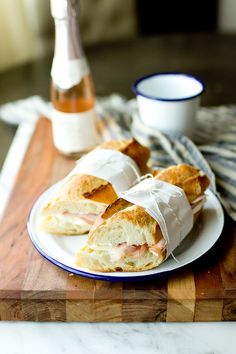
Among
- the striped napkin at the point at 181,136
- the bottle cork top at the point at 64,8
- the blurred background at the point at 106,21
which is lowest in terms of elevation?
the blurred background at the point at 106,21

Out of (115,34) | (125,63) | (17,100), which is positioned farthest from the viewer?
(115,34)

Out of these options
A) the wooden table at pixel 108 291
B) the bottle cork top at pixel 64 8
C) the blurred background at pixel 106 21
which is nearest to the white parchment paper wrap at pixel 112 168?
the wooden table at pixel 108 291

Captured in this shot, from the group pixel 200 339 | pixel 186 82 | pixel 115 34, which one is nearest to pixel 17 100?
pixel 186 82

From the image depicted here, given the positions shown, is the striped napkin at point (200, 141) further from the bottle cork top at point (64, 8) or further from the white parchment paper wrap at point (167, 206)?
the bottle cork top at point (64, 8)

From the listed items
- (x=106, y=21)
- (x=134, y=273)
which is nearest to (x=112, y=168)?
(x=134, y=273)

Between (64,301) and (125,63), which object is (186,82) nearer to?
(125,63)

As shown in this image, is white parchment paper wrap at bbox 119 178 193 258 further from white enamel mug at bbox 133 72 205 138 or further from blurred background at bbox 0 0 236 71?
blurred background at bbox 0 0 236 71

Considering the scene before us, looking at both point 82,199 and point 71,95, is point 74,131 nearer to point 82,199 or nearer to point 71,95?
point 71,95
